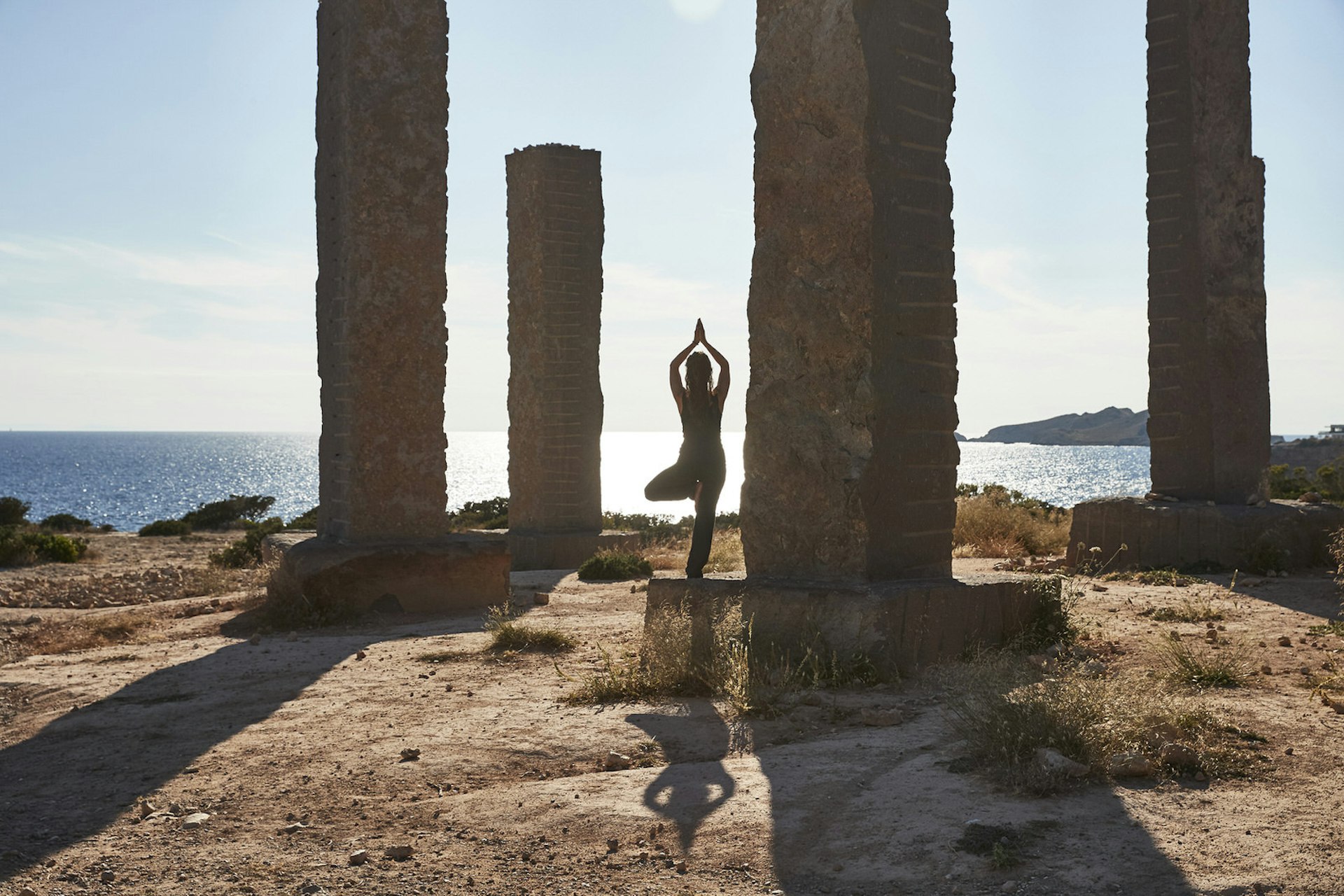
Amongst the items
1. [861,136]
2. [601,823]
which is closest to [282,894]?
[601,823]

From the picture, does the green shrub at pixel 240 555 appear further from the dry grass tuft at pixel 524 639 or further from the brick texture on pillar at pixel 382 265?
the dry grass tuft at pixel 524 639

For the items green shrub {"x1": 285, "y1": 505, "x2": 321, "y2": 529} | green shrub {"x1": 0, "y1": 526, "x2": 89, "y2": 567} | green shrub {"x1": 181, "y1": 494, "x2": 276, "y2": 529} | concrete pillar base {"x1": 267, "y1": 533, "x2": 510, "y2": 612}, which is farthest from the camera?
green shrub {"x1": 181, "y1": 494, "x2": 276, "y2": 529}

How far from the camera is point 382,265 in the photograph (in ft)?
28.7

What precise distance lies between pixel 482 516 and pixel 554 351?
32.7 feet

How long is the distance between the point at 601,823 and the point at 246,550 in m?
11.1

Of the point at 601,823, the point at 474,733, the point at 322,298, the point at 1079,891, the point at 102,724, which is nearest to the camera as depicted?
the point at 1079,891

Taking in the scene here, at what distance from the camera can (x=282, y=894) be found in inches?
127

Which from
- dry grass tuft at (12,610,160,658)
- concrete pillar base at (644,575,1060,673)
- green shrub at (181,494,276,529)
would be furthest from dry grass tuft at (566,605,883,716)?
green shrub at (181,494,276,529)

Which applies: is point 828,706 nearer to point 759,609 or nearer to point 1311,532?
point 759,609

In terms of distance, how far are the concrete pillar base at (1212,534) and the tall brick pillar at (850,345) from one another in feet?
13.8

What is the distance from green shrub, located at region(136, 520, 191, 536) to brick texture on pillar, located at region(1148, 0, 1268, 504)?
704 inches

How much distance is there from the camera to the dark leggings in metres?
6.68

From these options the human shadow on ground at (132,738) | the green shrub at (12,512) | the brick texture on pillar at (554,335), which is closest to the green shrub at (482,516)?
the brick texture on pillar at (554,335)

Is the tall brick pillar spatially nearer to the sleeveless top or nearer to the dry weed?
the sleeveless top
